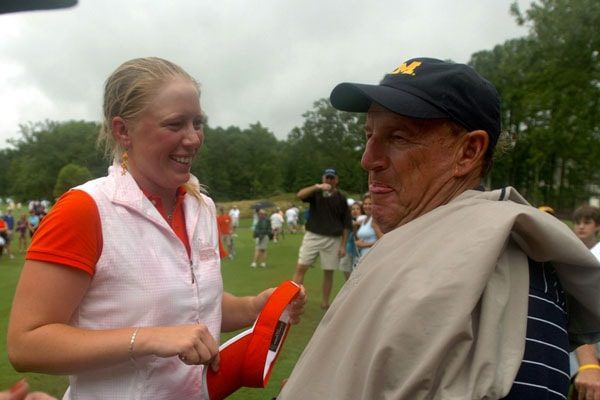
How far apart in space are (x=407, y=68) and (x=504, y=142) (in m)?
0.54

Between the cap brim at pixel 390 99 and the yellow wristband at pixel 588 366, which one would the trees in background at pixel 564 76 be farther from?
the cap brim at pixel 390 99

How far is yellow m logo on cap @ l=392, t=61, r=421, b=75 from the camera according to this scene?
164cm

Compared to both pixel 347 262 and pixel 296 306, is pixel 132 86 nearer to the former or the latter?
pixel 296 306

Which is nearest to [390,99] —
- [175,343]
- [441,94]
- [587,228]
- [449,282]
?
[441,94]

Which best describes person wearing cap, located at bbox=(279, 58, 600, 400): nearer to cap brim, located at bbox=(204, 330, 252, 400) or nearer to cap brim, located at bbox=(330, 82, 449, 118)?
cap brim, located at bbox=(330, 82, 449, 118)

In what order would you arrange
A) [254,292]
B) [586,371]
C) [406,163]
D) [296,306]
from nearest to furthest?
[406,163] < [296,306] < [586,371] < [254,292]

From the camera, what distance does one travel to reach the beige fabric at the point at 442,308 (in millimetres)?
1165

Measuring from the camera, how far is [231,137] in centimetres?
9181

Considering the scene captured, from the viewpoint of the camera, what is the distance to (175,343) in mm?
1671

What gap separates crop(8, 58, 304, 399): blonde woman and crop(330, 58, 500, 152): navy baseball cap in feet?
2.36

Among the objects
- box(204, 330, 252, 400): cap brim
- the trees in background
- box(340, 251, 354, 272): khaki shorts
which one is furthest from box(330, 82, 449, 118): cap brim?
the trees in background

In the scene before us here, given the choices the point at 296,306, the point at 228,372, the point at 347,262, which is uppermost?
the point at 296,306

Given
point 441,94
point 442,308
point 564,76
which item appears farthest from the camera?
point 564,76

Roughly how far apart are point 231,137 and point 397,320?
301 ft
